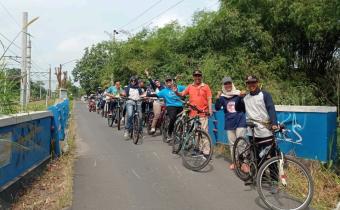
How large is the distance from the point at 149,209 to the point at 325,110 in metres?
3.75

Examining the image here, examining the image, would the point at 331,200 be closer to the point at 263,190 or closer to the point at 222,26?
the point at 263,190

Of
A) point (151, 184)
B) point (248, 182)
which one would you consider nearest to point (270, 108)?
point (248, 182)

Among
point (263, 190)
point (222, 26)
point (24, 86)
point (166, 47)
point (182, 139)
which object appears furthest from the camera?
point (166, 47)

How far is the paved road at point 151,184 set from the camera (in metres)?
6.83

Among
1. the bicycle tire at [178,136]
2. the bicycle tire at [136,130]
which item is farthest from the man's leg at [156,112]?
the bicycle tire at [178,136]

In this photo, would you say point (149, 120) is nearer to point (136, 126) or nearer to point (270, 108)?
point (136, 126)

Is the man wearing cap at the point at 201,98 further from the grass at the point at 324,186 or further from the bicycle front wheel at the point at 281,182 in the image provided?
the bicycle front wheel at the point at 281,182

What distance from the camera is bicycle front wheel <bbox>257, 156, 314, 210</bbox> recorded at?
20.7 feet

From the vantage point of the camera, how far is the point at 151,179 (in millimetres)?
8398

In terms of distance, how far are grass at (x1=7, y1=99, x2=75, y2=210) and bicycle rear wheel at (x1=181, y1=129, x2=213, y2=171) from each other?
225 cm

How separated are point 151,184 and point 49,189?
1696 mm

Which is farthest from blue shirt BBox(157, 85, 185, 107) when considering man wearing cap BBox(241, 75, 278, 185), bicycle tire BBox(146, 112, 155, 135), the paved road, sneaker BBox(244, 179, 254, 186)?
man wearing cap BBox(241, 75, 278, 185)

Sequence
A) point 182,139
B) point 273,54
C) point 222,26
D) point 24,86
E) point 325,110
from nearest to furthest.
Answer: point 24,86 → point 325,110 → point 182,139 → point 222,26 → point 273,54

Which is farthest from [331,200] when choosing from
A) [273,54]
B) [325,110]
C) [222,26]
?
[273,54]
